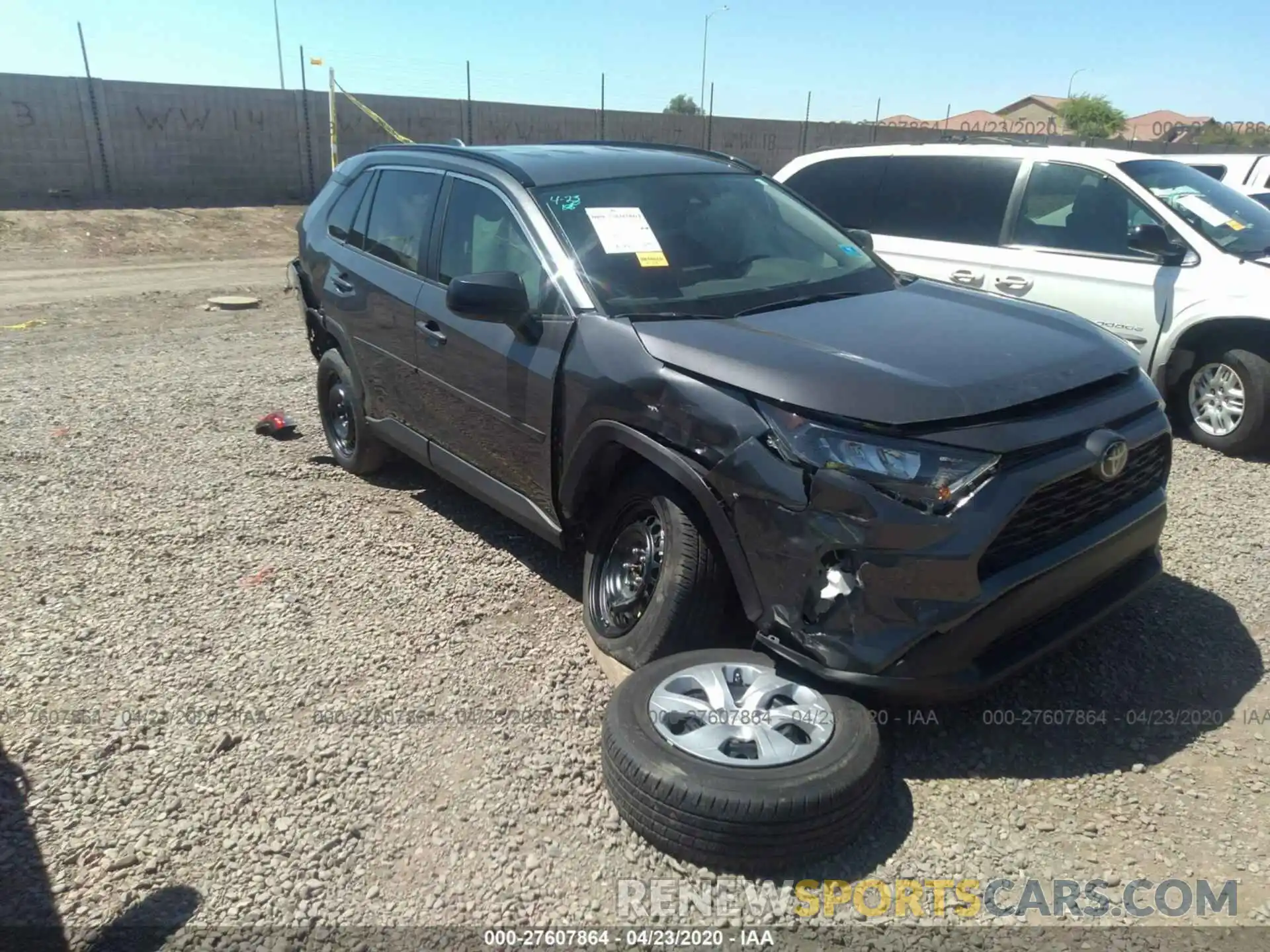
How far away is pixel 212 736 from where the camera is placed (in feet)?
10.7

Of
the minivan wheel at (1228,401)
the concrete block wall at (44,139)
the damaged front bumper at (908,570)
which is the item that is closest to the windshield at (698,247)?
the damaged front bumper at (908,570)

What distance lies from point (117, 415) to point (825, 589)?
6.16 meters

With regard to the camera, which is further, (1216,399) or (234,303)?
(234,303)

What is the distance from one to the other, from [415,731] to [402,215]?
9.16 feet

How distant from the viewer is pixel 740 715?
2.87 meters

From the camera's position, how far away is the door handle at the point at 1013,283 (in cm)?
652

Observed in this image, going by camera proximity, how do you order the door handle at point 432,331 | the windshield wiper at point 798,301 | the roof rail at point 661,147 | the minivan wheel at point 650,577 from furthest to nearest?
1. the roof rail at point 661,147
2. the door handle at point 432,331
3. the windshield wiper at point 798,301
4. the minivan wheel at point 650,577

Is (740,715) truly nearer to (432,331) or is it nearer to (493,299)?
(493,299)

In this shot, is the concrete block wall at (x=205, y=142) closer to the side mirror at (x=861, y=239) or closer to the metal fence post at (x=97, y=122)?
the metal fence post at (x=97, y=122)

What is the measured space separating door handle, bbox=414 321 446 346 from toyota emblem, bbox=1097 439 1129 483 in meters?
2.73

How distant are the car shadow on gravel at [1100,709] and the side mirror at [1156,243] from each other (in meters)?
3.02

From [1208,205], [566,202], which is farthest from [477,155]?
[1208,205]

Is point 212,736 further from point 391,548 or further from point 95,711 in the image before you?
point 391,548

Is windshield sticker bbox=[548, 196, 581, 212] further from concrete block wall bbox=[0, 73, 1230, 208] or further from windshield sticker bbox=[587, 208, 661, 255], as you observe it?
concrete block wall bbox=[0, 73, 1230, 208]
